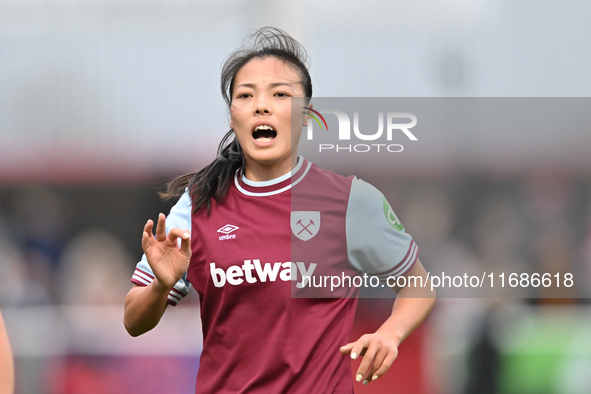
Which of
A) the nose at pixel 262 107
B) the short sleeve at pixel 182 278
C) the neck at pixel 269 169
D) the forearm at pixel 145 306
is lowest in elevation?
the forearm at pixel 145 306

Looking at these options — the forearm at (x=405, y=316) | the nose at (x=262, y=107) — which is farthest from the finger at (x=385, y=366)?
the nose at (x=262, y=107)

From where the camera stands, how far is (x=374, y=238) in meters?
1.76

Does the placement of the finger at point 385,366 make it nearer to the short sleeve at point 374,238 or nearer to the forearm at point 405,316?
the forearm at point 405,316

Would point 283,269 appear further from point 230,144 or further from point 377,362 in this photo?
point 230,144

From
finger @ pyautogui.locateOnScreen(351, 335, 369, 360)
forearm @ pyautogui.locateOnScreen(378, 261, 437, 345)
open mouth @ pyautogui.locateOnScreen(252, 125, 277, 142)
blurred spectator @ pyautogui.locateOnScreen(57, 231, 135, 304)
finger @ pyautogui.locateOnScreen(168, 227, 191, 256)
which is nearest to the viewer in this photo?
finger @ pyautogui.locateOnScreen(351, 335, 369, 360)

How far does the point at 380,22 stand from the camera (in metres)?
3.50

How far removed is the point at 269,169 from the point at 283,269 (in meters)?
0.35

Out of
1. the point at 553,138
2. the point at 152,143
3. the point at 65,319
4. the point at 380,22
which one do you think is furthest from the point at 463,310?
the point at 65,319

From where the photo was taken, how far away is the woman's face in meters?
1.77

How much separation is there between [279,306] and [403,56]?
2187mm

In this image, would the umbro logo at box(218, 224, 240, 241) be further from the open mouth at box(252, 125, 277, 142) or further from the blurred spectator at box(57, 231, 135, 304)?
the blurred spectator at box(57, 231, 135, 304)

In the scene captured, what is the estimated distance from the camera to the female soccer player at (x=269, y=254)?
1625mm

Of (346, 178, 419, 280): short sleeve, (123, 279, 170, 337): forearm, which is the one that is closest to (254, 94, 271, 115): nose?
(346, 178, 419, 280): short sleeve

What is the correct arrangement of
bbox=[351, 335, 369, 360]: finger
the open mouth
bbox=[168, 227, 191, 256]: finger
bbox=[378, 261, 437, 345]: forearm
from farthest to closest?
the open mouth
bbox=[378, 261, 437, 345]: forearm
bbox=[168, 227, 191, 256]: finger
bbox=[351, 335, 369, 360]: finger
